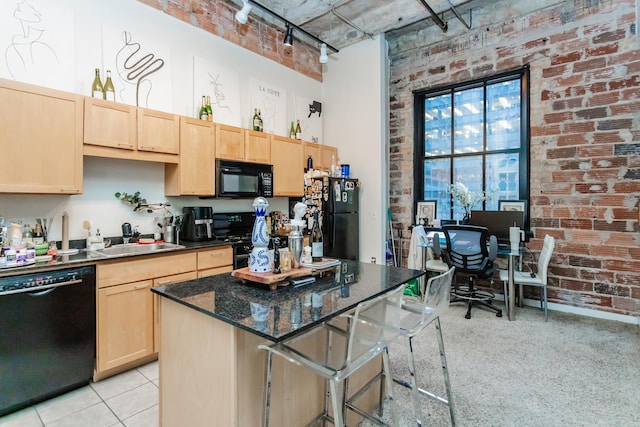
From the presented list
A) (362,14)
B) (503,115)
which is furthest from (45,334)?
(503,115)

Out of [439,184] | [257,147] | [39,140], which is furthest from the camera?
[439,184]

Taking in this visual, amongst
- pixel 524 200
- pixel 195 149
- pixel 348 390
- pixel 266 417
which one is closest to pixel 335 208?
pixel 195 149

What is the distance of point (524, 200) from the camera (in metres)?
4.02

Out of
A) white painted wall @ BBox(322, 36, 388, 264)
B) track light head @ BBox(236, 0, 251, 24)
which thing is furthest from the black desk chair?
track light head @ BBox(236, 0, 251, 24)

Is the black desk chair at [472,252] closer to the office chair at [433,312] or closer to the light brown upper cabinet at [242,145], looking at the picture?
the office chair at [433,312]

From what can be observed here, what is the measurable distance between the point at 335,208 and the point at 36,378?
10.6ft

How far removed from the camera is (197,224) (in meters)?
3.31

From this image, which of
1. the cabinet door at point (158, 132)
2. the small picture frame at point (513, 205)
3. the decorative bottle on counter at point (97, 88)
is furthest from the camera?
the small picture frame at point (513, 205)

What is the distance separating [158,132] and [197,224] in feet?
3.12

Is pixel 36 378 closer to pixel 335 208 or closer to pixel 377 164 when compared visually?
pixel 335 208

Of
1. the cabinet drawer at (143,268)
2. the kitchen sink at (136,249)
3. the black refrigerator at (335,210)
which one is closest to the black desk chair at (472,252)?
the black refrigerator at (335,210)

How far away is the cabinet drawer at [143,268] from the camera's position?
7.75 feet

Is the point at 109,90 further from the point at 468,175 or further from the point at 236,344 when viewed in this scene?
the point at 468,175

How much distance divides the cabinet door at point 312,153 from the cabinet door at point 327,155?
0.07 metres
